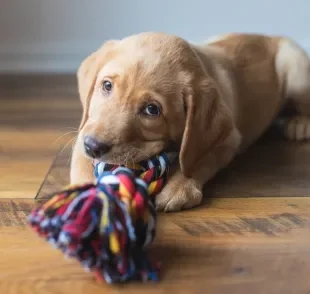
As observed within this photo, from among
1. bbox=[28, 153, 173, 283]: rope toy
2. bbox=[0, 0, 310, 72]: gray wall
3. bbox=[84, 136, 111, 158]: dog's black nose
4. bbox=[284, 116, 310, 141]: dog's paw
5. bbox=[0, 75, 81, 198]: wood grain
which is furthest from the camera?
bbox=[0, 0, 310, 72]: gray wall

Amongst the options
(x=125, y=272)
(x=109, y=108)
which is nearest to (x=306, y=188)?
(x=109, y=108)

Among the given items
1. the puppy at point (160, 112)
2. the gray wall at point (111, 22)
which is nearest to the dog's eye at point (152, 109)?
the puppy at point (160, 112)

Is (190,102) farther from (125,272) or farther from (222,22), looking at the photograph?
(222,22)

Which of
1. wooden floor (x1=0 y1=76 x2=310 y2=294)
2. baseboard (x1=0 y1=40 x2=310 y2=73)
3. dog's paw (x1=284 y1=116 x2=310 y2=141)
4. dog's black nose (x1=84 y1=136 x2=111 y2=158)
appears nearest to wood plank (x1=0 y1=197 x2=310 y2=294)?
wooden floor (x1=0 y1=76 x2=310 y2=294)

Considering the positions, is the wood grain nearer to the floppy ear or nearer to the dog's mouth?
the dog's mouth

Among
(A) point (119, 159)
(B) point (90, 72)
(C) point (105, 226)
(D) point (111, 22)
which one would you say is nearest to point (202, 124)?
(A) point (119, 159)

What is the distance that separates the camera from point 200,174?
1749mm

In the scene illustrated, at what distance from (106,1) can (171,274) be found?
246cm

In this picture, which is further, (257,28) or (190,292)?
(257,28)

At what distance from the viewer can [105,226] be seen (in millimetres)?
1207

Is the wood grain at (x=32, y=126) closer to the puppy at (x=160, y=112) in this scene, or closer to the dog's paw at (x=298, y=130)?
the puppy at (x=160, y=112)

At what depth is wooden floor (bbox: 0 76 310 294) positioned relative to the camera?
50.3 inches

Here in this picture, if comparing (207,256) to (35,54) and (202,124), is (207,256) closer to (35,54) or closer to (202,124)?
(202,124)

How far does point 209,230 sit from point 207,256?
5.3 inches
